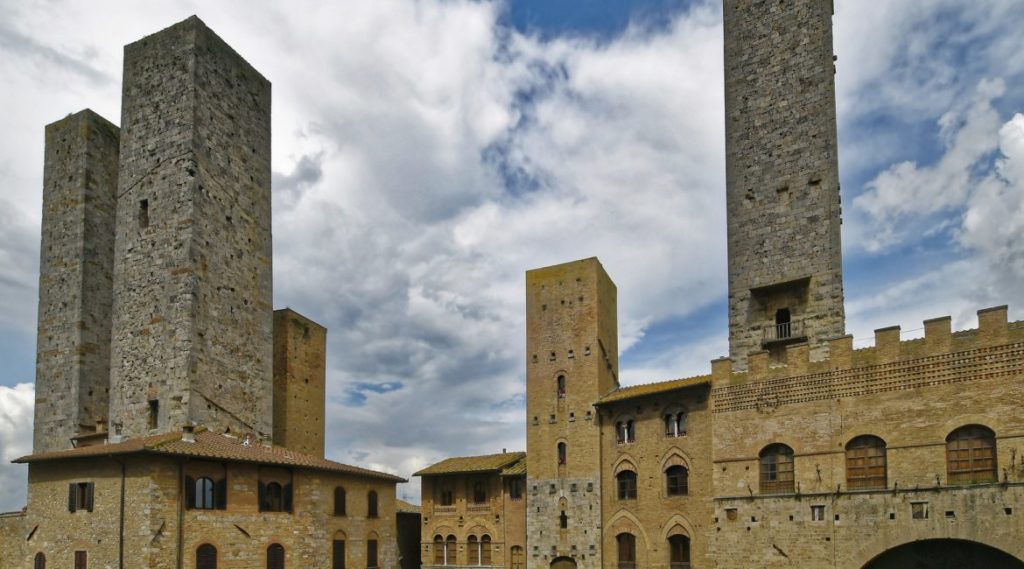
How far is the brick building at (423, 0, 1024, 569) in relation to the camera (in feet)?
78.8

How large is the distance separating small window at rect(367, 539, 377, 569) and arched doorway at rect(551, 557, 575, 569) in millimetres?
7652

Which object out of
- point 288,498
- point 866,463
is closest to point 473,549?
point 288,498

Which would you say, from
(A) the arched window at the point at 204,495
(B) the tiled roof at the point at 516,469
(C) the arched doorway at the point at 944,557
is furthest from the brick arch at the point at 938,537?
(A) the arched window at the point at 204,495

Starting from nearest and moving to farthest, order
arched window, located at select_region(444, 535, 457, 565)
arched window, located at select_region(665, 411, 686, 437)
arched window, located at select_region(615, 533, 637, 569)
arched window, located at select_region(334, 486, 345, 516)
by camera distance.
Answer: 1. arched window, located at select_region(665, 411, 686, 437)
2. arched window, located at select_region(615, 533, 637, 569)
3. arched window, located at select_region(334, 486, 345, 516)
4. arched window, located at select_region(444, 535, 457, 565)

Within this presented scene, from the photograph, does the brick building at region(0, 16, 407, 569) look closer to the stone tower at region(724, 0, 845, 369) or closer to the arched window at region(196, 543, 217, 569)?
the arched window at region(196, 543, 217, 569)

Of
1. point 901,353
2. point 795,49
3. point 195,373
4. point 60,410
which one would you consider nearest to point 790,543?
point 901,353

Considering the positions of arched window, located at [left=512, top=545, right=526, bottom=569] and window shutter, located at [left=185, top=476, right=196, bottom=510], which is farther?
arched window, located at [left=512, top=545, right=526, bottom=569]

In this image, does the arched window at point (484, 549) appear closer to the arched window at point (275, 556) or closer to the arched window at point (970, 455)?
the arched window at point (275, 556)

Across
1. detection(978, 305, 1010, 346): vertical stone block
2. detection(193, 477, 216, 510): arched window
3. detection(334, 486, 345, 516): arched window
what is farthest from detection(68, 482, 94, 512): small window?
detection(978, 305, 1010, 346): vertical stone block

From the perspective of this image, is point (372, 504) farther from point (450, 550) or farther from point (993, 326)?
point (993, 326)

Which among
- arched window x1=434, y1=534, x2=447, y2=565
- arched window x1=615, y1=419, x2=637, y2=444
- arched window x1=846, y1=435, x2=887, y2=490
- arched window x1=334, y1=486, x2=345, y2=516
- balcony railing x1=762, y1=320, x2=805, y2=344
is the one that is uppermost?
balcony railing x1=762, y1=320, x2=805, y2=344

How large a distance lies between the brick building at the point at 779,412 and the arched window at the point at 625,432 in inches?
2.8

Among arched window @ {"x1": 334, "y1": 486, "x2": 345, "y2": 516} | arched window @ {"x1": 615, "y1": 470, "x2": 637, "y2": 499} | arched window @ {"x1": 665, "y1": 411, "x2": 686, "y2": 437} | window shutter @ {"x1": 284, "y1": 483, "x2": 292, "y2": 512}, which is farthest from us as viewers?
arched window @ {"x1": 615, "y1": 470, "x2": 637, "y2": 499}

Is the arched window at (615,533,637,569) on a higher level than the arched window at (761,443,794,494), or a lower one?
lower
